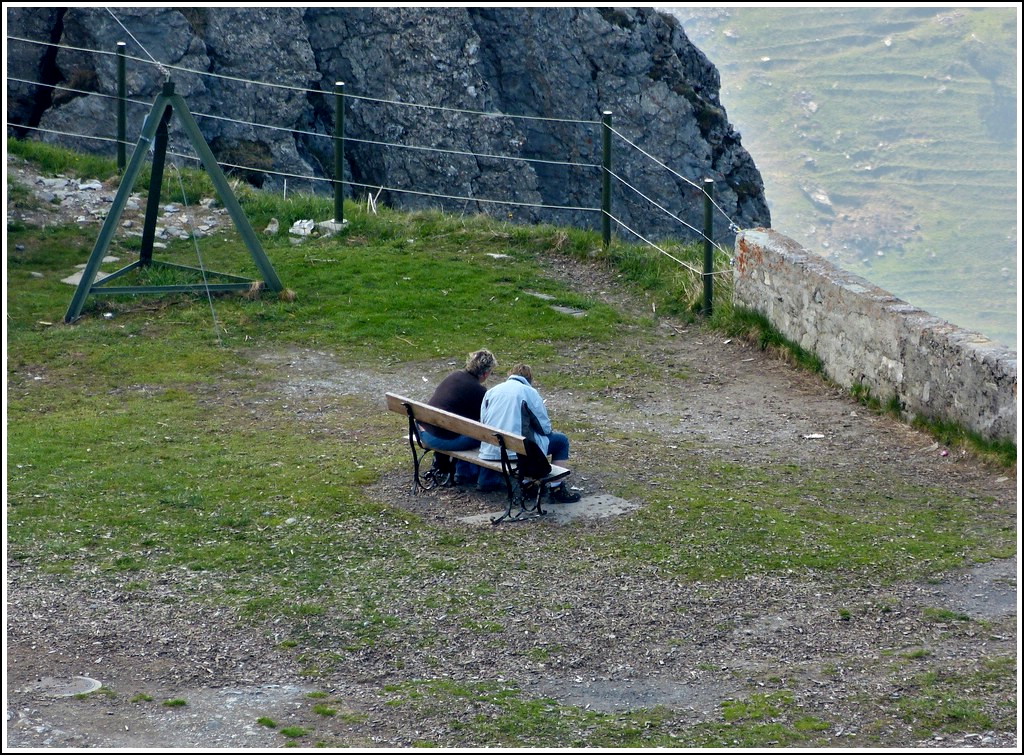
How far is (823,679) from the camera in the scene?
603cm

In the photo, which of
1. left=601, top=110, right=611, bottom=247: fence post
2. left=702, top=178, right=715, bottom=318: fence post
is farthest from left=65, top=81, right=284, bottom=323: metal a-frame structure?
left=702, top=178, right=715, bottom=318: fence post

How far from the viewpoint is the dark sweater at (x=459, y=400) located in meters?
8.64

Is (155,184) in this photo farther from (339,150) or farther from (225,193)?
(339,150)

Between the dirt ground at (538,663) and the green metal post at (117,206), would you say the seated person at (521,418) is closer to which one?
the dirt ground at (538,663)

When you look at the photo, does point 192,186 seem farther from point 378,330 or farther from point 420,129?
point 420,129

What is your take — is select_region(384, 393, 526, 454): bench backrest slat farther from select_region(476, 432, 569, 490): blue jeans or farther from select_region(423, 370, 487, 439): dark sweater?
select_region(476, 432, 569, 490): blue jeans

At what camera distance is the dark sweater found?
864 cm

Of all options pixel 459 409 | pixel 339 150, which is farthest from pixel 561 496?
pixel 339 150

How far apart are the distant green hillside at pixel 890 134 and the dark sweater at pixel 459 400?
3310 inches

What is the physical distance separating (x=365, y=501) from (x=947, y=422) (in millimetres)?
4334

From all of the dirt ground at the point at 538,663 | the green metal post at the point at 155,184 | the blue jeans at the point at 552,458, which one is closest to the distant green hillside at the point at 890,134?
the green metal post at the point at 155,184

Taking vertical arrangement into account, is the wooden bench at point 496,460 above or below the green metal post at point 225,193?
below

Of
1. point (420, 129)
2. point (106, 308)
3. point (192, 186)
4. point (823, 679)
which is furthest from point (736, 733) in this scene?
point (420, 129)

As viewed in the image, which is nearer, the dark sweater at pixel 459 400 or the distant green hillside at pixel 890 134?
the dark sweater at pixel 459 400
